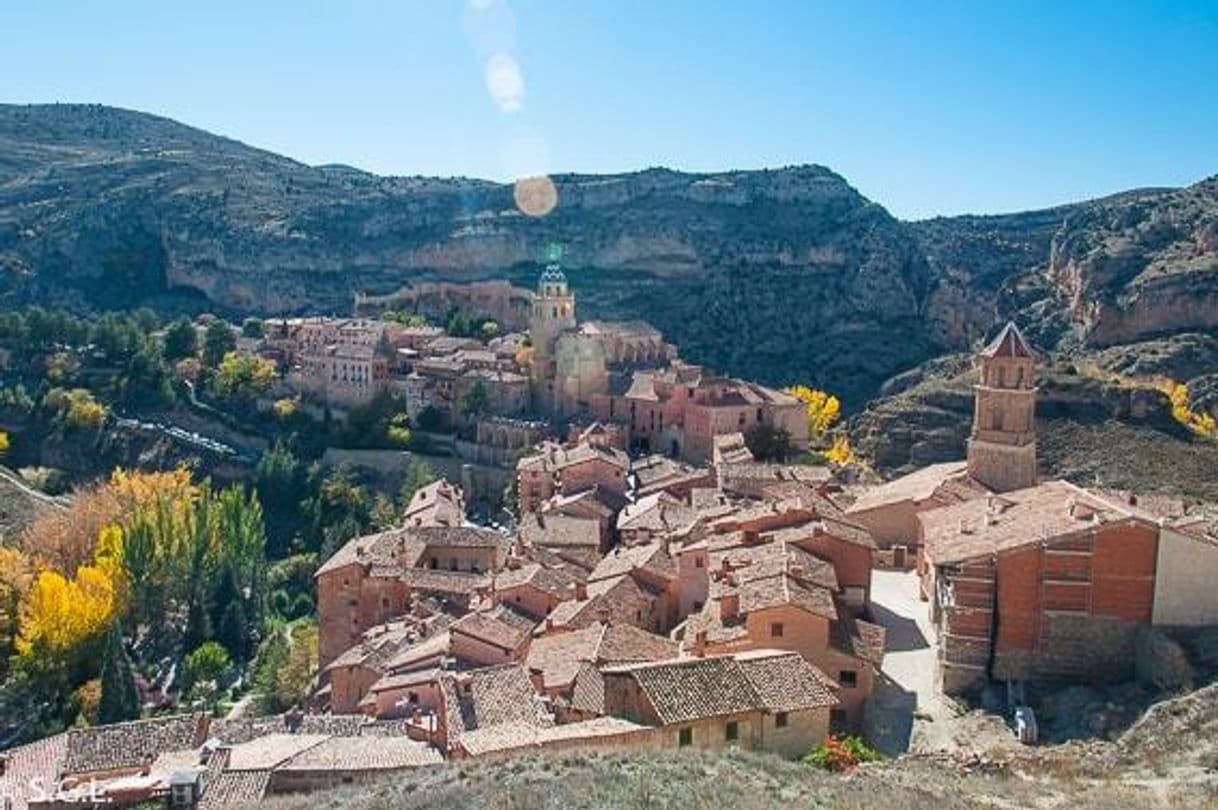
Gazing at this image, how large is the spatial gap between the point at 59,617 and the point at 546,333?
→ 2982cm

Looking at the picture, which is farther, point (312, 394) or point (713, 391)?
point (312, 394)

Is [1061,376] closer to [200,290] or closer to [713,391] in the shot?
[713,391]

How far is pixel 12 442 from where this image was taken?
213ft

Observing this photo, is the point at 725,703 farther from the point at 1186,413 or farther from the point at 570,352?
the point at 1186,413

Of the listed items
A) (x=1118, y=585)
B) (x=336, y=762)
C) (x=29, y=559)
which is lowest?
(x=29, y=559)

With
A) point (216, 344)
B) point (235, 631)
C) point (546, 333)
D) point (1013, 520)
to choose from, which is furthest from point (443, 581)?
point (216, 344)

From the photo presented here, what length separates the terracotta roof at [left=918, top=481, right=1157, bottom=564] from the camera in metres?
23.1

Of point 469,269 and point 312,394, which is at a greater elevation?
point 469,269

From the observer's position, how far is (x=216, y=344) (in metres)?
71.9

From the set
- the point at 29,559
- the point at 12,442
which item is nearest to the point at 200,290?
the point at 12,442

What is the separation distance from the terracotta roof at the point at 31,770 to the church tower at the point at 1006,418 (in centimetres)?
2640

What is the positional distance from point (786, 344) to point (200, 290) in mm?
54537

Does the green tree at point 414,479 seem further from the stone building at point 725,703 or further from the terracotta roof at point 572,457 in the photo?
the stone building at point 725,703

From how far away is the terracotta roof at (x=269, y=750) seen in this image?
20.2 metres
